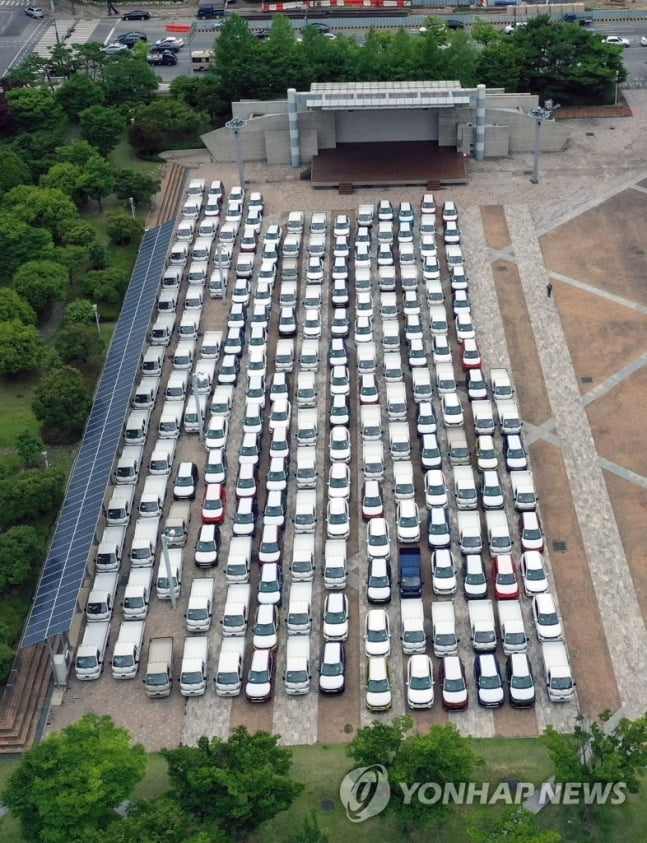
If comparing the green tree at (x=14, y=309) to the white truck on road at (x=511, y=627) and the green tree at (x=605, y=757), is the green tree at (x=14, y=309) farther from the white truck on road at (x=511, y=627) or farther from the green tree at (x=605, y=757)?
the green tree at (x=605, y=757)

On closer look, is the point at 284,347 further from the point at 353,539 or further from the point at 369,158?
the point at 369,158

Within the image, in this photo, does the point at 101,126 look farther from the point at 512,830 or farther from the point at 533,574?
the point at 512,830

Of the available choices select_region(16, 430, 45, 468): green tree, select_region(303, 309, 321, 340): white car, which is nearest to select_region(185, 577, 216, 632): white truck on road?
select_region(16, 430, 45, 468): green tree

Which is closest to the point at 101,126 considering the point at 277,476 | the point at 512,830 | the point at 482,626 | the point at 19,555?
the point at 277,476

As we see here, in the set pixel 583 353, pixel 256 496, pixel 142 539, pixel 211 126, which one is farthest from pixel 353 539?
pixel 211 126

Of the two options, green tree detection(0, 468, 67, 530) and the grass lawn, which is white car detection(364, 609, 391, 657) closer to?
green tree detection(0, 468, 67, 530)

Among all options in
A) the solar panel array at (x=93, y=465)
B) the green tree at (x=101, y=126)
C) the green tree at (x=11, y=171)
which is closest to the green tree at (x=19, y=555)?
the solar panel array at (x=93, y=465)

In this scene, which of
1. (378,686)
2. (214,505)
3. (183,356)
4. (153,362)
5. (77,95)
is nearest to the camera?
(378,686)
